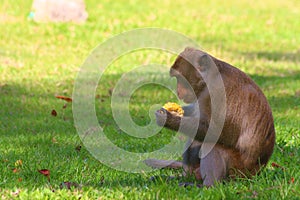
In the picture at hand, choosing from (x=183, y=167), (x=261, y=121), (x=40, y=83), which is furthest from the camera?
(x=40, y=83)

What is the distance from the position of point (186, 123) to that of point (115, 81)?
224 inches

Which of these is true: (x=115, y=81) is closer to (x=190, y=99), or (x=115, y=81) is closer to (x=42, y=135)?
(x=42, y=135)

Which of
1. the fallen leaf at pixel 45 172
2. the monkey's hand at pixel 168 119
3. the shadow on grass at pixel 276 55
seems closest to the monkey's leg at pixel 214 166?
the monkey's hand at pixel 168 119

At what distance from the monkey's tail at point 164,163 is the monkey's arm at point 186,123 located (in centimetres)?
68

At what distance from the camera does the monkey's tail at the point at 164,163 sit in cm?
586

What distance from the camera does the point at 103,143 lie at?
273 inches

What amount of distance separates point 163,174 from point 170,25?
33.3 ft

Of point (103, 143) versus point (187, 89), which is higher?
point (187, 89)

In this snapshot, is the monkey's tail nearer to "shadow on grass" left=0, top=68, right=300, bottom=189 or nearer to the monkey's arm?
"shadow on grass" left=0, top=68, right=300, bottom=189

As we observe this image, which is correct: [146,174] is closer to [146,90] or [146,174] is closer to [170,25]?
[146,90]

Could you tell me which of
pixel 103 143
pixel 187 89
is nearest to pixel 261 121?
pixel 187 89

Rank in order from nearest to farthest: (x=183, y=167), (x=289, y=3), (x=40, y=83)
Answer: (x=183, y=167) < (x=40, y=83) < (x=289, y=3)

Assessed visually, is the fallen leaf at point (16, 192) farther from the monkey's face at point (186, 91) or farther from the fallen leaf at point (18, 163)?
the monkey's face at point (186, 91)

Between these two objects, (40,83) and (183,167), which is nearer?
(183,167)
